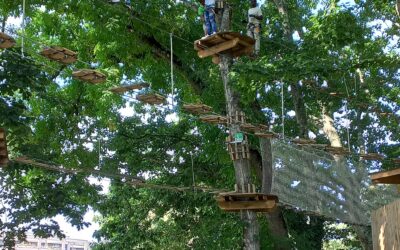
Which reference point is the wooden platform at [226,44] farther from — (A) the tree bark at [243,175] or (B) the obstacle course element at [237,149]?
(B) the obstacle course element at [237,149]

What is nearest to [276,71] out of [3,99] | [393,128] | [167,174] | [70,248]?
[3,99]

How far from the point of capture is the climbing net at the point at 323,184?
8.95 m

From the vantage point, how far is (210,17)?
32.2 feet

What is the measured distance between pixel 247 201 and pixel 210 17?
3.48m

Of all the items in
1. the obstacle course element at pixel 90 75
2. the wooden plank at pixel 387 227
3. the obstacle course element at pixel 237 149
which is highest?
the obstacle course element at pixel 90 75

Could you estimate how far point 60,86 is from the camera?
14820mm

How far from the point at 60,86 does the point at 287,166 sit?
8.09 m

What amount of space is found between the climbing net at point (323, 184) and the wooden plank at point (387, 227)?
4.70 ft

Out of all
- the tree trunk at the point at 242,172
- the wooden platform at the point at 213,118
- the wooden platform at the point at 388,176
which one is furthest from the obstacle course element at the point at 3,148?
the wooden platform at the point at 388,176

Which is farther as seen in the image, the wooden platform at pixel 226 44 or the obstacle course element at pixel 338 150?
the obstacle course element at pixel 338 150

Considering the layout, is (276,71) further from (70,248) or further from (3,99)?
(70,248)

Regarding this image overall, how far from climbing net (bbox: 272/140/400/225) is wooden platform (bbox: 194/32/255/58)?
1.69 m

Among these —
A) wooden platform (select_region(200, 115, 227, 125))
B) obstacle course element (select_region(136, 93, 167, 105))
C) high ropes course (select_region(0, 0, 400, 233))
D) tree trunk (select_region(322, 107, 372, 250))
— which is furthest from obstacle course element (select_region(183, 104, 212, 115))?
tree trunk (select_region(322, 107, 372, 250))

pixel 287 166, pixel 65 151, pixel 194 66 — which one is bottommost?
pixel 287 166
